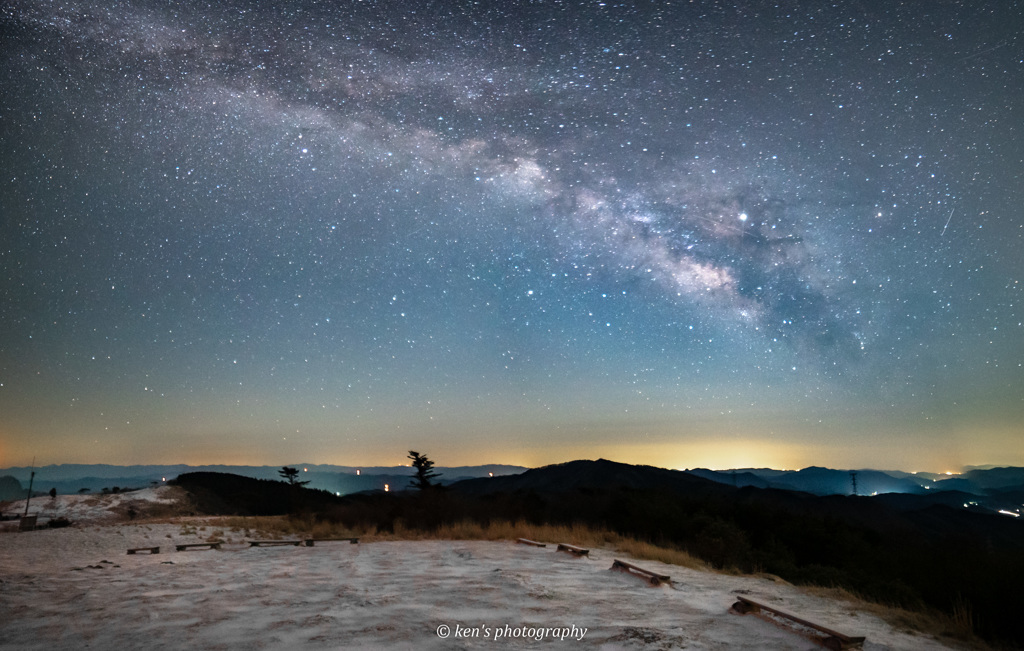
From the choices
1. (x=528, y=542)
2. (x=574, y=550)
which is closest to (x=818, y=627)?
(x=574, y=550)

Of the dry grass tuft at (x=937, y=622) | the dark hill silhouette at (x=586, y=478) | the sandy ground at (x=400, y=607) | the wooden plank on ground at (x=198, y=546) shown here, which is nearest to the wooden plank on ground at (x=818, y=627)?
the sandy ground at (x=400, y=607)

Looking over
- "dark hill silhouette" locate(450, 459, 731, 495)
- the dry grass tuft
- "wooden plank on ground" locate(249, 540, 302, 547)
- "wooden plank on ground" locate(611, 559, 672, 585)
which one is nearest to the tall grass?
"wooden plank on ground" locate(249, 540, 302, 547)

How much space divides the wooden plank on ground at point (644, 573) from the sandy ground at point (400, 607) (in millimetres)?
158

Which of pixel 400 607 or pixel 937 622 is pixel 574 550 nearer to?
pixel 400 607

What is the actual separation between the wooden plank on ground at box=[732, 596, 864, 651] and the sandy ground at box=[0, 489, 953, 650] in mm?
177

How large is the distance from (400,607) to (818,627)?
491 cm

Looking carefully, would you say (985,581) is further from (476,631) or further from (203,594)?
(203,594)

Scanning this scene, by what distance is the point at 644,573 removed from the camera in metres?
9.00

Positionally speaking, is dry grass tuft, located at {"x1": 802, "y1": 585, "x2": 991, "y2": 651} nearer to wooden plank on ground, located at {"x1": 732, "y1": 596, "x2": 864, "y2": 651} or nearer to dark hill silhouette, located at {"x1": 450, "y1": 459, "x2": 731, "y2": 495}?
wooden plank on ground, located at {"x1": 732, "y1": 596, "x2": 864, "y2": 651}

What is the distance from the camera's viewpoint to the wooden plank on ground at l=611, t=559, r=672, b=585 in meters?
8.45

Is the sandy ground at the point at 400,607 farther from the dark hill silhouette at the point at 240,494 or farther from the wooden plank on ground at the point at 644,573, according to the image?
the dark hill silhouette at the point at 240,494

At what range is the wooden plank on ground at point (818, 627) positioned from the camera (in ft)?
17.2

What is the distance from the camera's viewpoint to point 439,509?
21688 millimetres

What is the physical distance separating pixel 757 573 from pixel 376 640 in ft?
31.0
